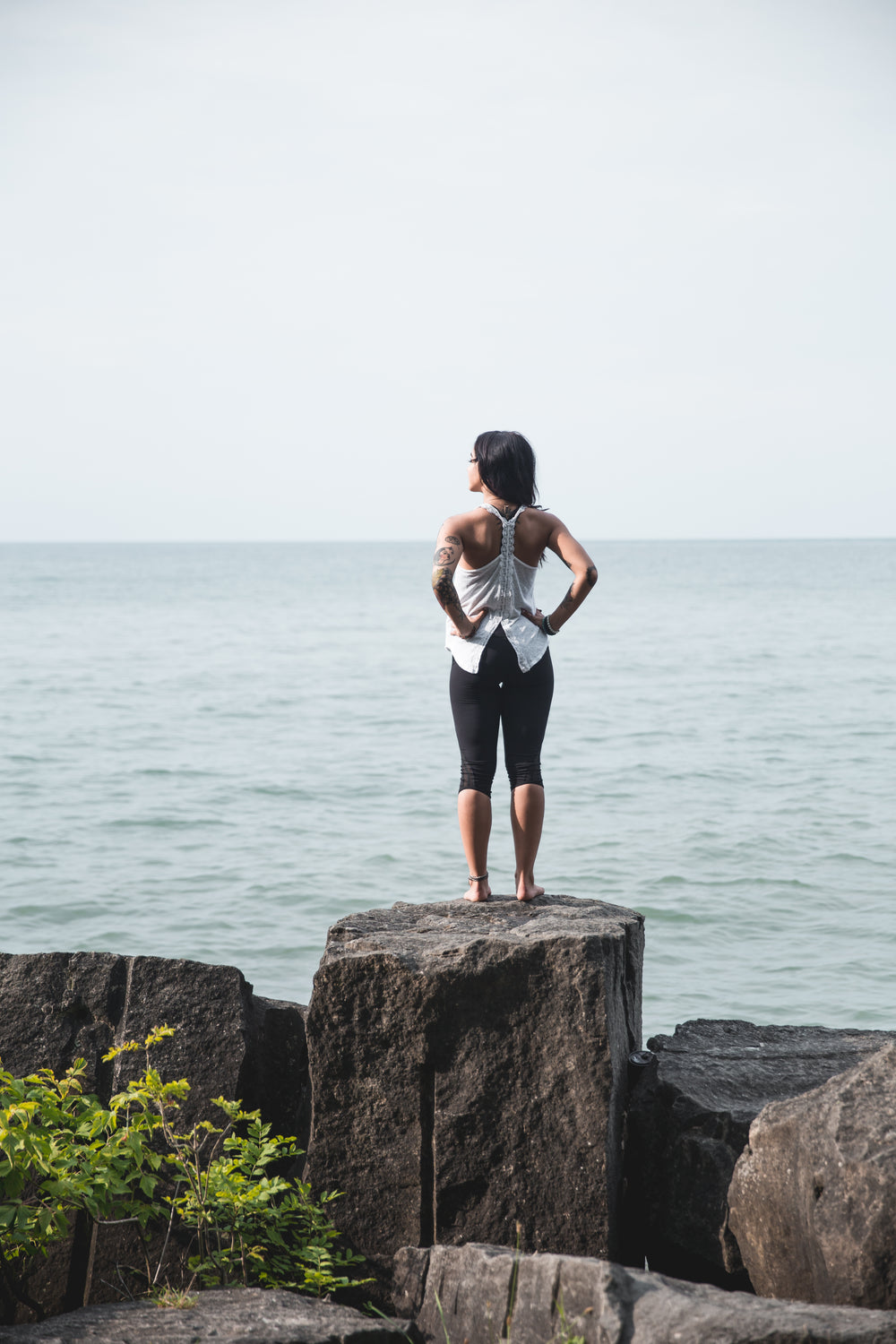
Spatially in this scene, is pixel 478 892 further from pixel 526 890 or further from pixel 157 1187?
pixel 157 1187

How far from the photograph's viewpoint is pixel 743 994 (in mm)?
9008

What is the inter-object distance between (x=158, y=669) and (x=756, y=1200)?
29.8 meters

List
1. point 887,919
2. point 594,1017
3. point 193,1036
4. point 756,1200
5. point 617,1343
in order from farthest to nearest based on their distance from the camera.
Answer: point 887,919 < point 193,1036 < point 594,1017 < point 756,1200 < point 617,1343

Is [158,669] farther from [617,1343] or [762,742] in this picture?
[617,1343]

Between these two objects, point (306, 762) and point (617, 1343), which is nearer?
point (617, 1343)

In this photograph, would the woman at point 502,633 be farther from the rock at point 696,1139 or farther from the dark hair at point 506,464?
the rock at point 696,1139

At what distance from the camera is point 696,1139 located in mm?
3744

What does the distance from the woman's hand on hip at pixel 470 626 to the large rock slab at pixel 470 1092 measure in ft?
4.65

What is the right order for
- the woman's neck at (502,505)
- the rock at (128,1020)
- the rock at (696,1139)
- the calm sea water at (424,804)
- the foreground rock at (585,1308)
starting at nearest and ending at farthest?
the foreground rock at (585,1308) → the rock at (696,1139) → the rock at (128,1020) → the woman's neck at (502,505) → the calm sea water at (424,804)

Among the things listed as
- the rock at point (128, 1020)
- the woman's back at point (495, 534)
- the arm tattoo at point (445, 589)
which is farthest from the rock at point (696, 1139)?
the woman's back at point (495, 534)

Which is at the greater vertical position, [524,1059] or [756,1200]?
[524,1059]

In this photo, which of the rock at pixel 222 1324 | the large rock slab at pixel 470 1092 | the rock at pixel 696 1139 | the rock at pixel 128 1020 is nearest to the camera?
the rock at pixel 222 1324

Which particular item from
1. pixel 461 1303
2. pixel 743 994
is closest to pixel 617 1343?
pixel 461 1303

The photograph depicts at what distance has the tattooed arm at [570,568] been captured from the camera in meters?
4.63
